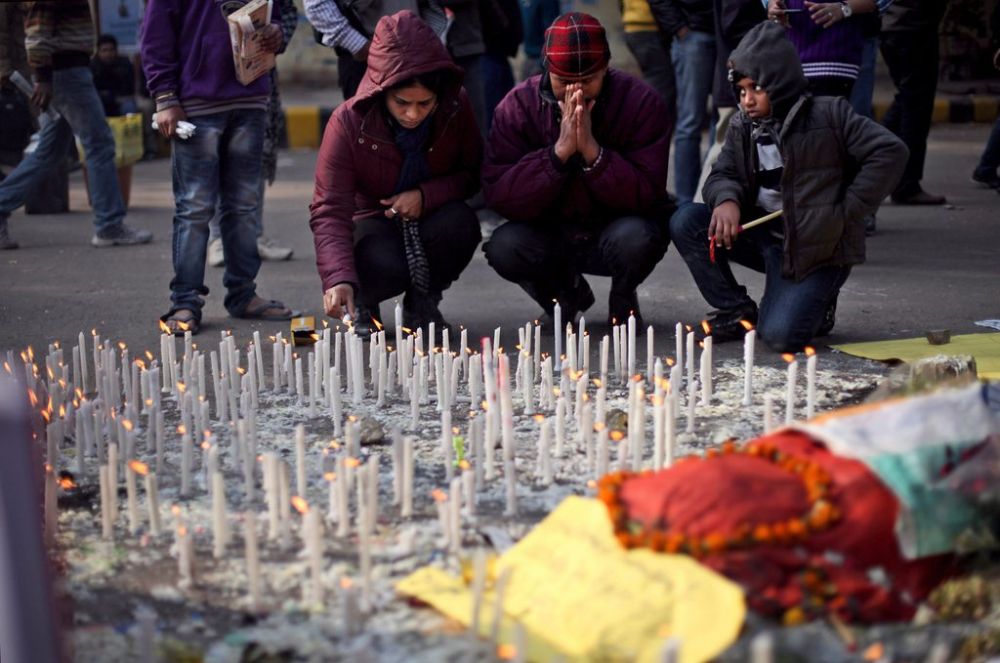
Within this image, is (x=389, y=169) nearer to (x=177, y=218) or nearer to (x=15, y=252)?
(x=177, y=218)

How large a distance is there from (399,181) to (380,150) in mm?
186

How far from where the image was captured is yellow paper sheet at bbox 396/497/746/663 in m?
2.78

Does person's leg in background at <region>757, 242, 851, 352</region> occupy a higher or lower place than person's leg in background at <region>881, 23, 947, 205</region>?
lower

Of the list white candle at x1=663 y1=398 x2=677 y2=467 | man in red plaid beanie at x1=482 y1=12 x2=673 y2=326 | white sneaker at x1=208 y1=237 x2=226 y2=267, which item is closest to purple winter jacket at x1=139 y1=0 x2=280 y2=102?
man in red plaid beanie at x1=482 y1=12 x2=673 y2=326

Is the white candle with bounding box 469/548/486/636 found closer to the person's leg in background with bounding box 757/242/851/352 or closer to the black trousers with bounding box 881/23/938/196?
the person's leg in background with bounding box 757/242/851/352

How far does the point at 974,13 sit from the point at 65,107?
31.8 ft

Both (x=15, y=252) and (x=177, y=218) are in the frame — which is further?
(x=15, y=252)

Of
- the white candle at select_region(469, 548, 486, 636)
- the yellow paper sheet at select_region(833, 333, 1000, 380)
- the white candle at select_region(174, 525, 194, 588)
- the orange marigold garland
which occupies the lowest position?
the yellow paper sheet at select_region(833, 333, 1000, 380)

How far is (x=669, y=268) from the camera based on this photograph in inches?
285

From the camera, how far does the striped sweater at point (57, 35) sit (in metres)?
7.59

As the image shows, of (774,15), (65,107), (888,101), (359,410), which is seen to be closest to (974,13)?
(888,101)

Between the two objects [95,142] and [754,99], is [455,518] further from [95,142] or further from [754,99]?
[95,142]

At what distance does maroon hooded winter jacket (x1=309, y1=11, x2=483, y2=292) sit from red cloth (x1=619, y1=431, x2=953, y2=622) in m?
2.72

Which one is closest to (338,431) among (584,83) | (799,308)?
(584,83)
